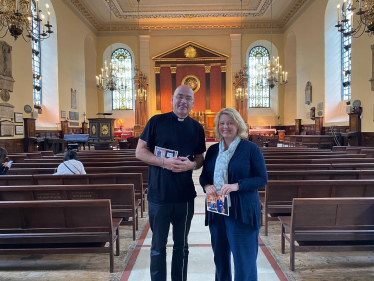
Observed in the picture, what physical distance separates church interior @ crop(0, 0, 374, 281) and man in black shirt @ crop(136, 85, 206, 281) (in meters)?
0.53

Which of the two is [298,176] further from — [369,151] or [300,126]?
[300,126]

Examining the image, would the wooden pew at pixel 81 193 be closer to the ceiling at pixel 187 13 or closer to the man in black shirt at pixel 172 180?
the man in black shirt at pixel 172 180

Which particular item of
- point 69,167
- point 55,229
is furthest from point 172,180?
point 69,167

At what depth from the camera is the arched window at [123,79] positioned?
1964cm

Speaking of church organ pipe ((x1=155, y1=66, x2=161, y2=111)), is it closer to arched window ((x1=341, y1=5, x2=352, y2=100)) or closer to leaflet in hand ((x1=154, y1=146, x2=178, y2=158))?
arched window ((x1=341, y1=5, x2=352, y2=100))

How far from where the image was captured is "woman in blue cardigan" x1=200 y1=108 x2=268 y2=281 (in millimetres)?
1780

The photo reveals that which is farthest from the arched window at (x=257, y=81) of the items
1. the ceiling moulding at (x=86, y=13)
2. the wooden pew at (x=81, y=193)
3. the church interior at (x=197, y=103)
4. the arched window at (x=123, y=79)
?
the wooden pew at (x=81, y=193)

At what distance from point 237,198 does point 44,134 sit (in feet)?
42.7

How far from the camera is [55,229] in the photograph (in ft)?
8.18

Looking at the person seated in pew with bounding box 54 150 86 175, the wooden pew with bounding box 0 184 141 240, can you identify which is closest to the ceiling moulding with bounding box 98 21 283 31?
the person seated in pew with bounding box 54 150 86 175

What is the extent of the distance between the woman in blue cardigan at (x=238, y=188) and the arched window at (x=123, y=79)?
18.6 m

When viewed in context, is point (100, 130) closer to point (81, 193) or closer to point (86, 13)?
point (81, 193)

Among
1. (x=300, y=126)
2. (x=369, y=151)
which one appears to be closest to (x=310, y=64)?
(x=300, y=126)

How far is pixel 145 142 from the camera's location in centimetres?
202
